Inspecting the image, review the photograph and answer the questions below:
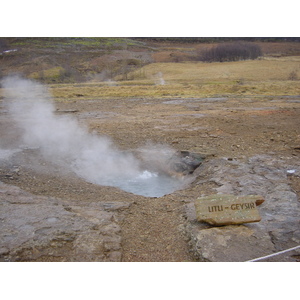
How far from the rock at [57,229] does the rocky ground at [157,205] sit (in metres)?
0.01

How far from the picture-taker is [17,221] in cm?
390

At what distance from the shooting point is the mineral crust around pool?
3.74m

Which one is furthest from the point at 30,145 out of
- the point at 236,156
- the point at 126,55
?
the point at 126,55

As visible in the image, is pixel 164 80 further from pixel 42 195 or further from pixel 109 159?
pixel 42 195

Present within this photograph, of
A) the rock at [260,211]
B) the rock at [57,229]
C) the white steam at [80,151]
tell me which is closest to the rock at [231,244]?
the rock at [260,211]

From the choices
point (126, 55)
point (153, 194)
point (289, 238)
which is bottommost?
point (153, 194)

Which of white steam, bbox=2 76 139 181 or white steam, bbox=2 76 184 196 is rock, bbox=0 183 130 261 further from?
white steam, bbox=2 76 139 181

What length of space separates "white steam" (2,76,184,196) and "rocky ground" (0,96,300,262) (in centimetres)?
37

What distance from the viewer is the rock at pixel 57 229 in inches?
131

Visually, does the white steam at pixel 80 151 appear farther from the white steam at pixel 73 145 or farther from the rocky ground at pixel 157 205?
the rocky ground at pixel 157 205

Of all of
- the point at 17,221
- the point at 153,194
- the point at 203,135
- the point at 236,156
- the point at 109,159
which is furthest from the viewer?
the point at 203,135

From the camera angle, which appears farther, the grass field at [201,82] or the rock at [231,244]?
the grass field at [201,82]

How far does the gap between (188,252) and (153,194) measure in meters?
2.20

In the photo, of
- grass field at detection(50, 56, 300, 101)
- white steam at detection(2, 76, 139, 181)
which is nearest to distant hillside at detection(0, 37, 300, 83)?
grass field at detection(50, 56, 300, 101)
